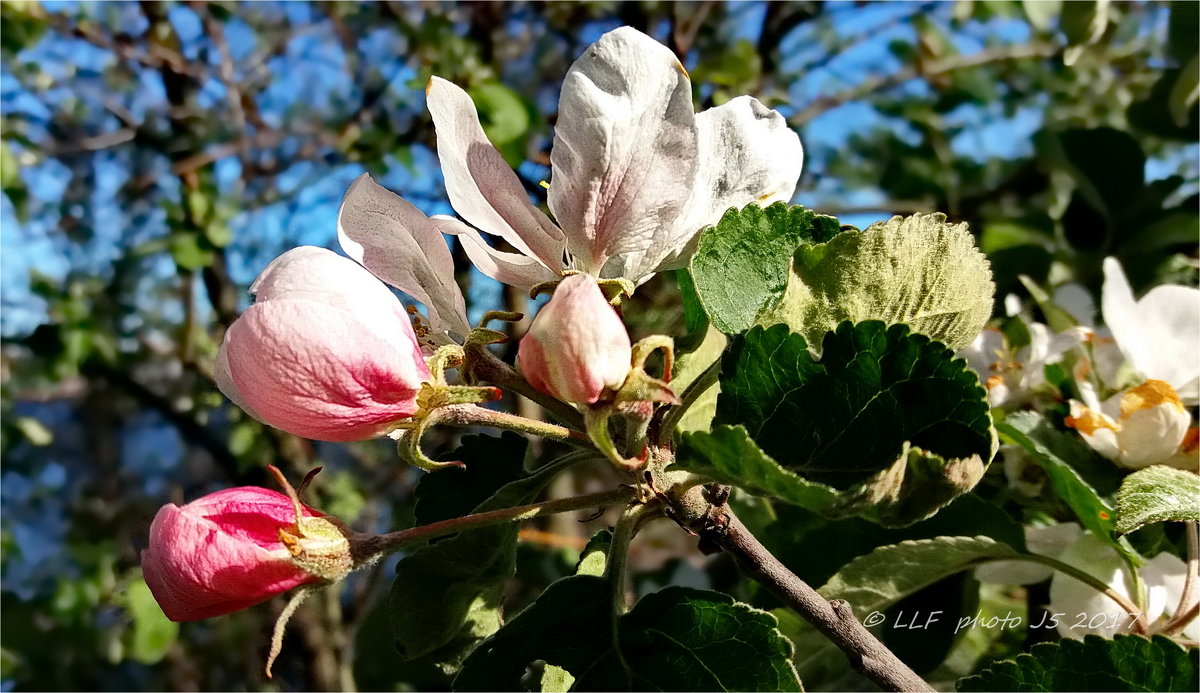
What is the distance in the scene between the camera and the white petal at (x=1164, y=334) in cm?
63

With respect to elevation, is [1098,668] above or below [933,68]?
above

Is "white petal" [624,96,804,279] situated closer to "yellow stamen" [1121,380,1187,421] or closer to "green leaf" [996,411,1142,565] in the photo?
"green leaf" [996,411,1142,565]

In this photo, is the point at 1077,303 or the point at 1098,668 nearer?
the point at 1098,668

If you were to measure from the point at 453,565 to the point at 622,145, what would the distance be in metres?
0.25

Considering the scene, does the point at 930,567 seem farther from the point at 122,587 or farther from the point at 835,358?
the point at 122,587

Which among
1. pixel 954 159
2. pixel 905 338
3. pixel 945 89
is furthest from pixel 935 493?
pixel 945 89

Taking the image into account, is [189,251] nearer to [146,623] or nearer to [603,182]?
[146,623]

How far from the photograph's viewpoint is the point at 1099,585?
555 millimetres

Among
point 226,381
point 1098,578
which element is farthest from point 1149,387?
point 226,381

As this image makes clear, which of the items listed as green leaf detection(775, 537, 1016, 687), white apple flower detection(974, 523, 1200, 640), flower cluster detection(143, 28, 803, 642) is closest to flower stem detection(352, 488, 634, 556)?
flower cluster detection(143, 28, 803, 642)

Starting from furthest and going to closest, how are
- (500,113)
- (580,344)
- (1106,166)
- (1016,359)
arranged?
(500,113)
(1106,166)
(1016,359)
(580,344)

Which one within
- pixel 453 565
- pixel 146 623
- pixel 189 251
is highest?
pixel 453 565

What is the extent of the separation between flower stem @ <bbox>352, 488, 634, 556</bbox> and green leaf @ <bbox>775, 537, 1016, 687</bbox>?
0.18 m

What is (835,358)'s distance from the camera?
383mm
